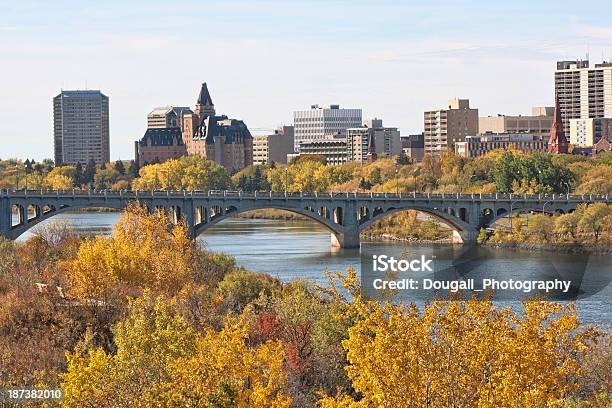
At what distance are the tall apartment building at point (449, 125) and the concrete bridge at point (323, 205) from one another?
9326 centimetres

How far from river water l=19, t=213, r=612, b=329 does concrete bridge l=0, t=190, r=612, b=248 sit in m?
1.73

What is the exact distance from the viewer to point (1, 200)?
88625 mm

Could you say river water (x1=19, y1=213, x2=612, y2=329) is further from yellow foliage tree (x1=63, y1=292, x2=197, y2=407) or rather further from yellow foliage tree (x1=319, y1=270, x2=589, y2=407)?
yellow foliage tree (x1=319, y1=270, x2=589, y2=407)

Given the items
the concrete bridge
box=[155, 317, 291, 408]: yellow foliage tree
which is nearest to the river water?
the concrete bridge

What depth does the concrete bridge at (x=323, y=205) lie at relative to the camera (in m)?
90.5

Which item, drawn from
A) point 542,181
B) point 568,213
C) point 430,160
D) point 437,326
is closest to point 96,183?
point 430,160

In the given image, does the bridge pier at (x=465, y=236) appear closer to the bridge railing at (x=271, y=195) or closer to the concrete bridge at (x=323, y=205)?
the concrete bridge at (x=323, y=205)

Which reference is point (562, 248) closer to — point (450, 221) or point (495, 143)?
point (450, 221)

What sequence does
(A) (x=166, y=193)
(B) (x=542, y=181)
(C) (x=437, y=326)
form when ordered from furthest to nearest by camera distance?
(B) (x=542, y=181)
(A) (x=166, y=193)
(C) (x=437, y=326)

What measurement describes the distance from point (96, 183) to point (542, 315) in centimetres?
Answer: 15642

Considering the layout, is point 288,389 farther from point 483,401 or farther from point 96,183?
point 96,183

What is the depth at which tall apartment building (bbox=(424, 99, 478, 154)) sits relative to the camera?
637 feet

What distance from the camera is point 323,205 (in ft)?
313

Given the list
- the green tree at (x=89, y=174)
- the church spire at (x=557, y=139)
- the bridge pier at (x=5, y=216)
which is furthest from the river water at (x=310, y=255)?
the green tree at (x=89, y=174)
